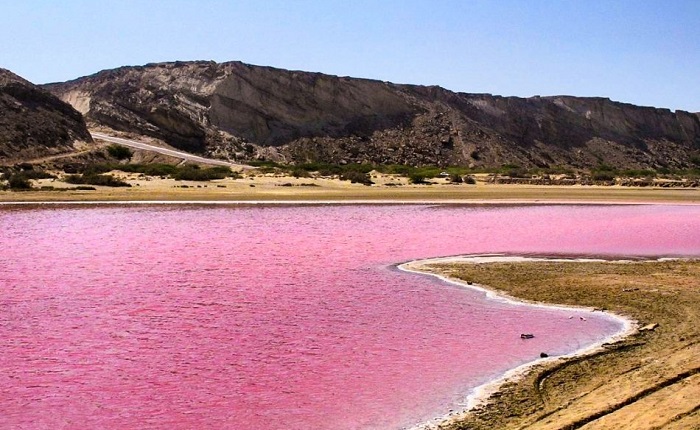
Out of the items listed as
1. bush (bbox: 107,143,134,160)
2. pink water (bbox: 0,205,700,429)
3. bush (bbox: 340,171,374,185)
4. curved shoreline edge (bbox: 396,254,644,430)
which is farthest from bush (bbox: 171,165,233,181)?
curved shoreline edge (bbox: 396,254,644,430)

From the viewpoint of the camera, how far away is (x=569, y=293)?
49.5ft

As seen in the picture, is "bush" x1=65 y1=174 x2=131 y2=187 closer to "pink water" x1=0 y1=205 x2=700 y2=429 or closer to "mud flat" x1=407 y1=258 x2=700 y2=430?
"pink water" x1=0 y1=205 x2=700 y2=429

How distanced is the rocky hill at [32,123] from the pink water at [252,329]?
40573 millimetres

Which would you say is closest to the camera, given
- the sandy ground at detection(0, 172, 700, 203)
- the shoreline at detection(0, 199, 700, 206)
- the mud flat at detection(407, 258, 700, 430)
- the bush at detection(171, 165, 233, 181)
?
the mud flat at detection(407, 258, 700, 430)

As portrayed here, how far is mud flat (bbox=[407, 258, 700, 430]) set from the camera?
7566mm

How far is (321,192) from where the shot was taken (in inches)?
1730

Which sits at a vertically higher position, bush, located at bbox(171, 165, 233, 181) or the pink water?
bush, located at bbox(171, 165, 233, 181)

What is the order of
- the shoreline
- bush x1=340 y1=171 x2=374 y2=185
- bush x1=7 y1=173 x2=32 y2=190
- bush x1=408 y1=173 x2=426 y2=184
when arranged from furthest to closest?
bush x1=408 y1=173 x2=426 y2=184 → bush x1=340 y1=171 x2=374 y2=185 → bush x1=7 y1=173 x2=32 y2=190 → the shoreline

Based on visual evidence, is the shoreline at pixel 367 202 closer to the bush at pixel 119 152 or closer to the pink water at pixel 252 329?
the pink water at pixel 252 329

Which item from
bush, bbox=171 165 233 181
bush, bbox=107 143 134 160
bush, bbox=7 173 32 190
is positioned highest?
bush, bbox=107 143 134 160

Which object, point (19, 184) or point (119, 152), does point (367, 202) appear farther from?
point (119, 152)

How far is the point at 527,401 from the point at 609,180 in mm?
58146

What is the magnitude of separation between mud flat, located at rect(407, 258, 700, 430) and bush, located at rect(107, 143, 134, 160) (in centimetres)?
5567

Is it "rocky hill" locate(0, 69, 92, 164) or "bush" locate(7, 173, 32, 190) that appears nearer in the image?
"bush" locate(7, 173, 32, 190)
